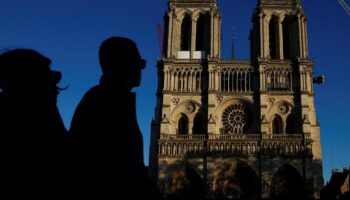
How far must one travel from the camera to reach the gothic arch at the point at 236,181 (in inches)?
1433

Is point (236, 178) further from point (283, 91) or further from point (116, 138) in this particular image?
point (116, 138)

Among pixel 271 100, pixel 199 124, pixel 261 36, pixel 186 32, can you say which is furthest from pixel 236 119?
pixel 186 32

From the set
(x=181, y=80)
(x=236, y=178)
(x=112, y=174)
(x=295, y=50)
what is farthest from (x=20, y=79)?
(x=295, y=50)

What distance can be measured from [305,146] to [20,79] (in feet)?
121

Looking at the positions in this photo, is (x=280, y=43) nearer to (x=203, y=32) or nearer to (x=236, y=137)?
(x=203, y=32)

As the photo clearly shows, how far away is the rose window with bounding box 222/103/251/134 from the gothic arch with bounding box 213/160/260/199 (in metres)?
3.75

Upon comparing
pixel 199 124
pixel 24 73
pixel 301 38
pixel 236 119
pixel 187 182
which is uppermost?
pixel 301 38

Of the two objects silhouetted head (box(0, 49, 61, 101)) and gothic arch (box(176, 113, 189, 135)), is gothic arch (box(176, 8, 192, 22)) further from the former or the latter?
silhouetted head (box(0, 49, 61, 101))

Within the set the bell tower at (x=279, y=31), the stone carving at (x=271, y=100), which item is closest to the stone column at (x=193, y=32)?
the bell tower at (x=279, y=31)

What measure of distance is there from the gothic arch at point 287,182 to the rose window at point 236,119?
17.8 feet

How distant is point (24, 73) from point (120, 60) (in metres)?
0.49

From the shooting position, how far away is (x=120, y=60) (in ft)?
7.48

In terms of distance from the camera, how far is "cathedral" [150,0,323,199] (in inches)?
1444

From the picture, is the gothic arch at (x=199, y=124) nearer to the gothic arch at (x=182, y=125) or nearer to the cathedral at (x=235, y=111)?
the cathedral at (x=235, y=111)
